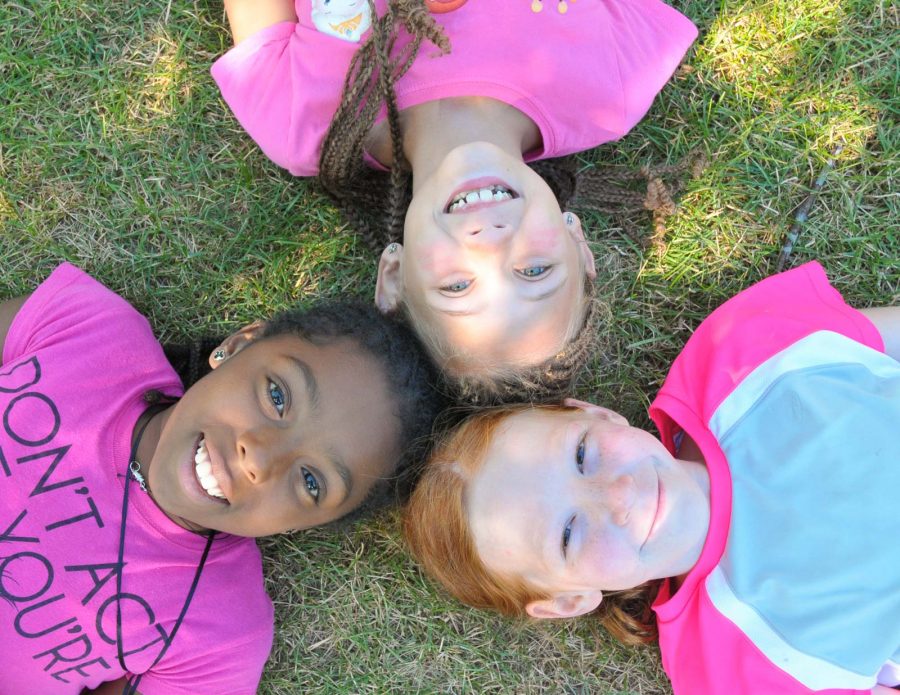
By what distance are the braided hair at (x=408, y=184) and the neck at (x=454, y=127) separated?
92 mm

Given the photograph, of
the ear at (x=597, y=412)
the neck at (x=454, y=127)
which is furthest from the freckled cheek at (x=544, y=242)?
the ear at (x=597, y=412)

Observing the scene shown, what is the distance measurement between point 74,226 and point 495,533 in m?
1.90

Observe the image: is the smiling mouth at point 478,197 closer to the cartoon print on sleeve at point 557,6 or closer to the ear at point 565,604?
the cartoon print on sleeve at point 557,6

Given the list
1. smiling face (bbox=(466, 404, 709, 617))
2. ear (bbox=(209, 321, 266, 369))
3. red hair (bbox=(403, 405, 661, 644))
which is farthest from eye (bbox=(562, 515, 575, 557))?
ear (bbox=(209, 321, 266, 369))

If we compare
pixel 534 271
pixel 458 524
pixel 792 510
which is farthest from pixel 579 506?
pixel 792 510

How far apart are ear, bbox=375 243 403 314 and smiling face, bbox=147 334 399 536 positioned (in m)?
0.29

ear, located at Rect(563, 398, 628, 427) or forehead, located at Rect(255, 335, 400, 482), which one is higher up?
forehead, located at Rect(255, 335, 400, 482)

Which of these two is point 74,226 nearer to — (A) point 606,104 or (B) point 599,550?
(A) point 606,104

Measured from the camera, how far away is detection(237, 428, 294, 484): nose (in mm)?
1926

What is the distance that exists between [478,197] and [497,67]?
519 mm

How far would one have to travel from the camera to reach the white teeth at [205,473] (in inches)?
79.7

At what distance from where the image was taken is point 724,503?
2.25 metres

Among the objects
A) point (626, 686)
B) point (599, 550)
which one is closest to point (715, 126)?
point (599, 550)

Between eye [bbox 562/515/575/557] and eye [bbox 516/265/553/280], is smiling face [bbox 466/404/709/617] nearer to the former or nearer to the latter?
eye [bbox 562/515/575/557]
